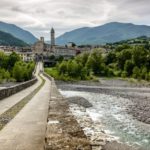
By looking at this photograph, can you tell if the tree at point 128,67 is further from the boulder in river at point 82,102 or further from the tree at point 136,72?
the boulder in river at point 82,102

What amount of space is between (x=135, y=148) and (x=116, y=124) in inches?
399

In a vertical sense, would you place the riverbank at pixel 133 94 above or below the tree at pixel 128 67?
below

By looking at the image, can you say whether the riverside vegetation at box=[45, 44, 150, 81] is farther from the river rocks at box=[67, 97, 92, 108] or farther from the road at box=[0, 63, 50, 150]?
the road at box=[0, 63, 50, 150]

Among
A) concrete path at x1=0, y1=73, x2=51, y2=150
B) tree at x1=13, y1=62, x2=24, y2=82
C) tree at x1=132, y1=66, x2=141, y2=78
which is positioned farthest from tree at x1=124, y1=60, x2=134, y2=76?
concrete path at x1=0, y1=73, x2=51, y2=150

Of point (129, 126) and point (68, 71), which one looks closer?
point (129, 126)

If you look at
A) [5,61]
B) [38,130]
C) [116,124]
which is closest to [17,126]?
[38,130]

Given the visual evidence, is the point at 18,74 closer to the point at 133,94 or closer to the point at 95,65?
the point at 95,65

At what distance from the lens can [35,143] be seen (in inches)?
511

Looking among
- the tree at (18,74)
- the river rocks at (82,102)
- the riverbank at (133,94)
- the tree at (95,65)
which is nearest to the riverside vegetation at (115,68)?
the tree at (95,65)

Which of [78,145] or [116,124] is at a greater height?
[78,145]

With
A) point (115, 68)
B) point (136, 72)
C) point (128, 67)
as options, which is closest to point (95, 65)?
point (115, 68)

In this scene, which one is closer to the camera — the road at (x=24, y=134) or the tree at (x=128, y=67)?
the road at (x=24, y=134)

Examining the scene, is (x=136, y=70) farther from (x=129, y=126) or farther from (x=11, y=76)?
(x=129, y=126)

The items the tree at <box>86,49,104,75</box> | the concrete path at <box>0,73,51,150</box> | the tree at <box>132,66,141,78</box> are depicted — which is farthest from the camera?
the tree at <box>86,49,104,75</box>
